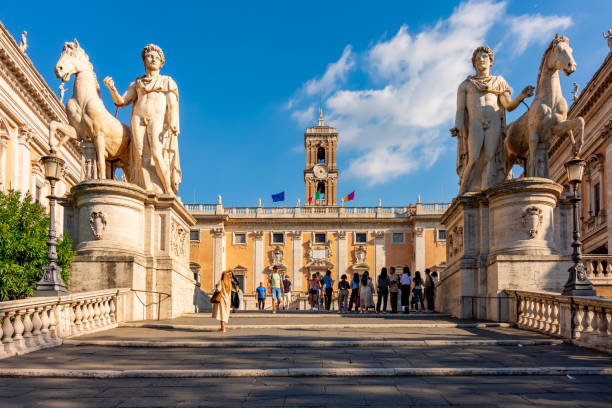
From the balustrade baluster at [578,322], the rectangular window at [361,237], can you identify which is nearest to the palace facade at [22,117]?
the balustrade baluster at [578,322]

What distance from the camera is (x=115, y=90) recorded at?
52.3 ft

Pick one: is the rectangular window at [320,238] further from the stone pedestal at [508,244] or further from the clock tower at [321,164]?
the stone pedestal at [508,244]

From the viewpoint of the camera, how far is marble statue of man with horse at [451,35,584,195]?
1482 cm

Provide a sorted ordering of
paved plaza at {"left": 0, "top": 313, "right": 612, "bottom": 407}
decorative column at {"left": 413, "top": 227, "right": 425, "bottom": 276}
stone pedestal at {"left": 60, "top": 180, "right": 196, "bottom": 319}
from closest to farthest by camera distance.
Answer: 1. paved plaza at {"left": 0, "top": 313, "right": 612, "bottom": 407}
2. stone pedestal at {"left": 60, "top": 180, "right": 196, "bottom": 319}
3. decorative column at {"left": 413, "top": 227, "right": 425, "bottom": 276}

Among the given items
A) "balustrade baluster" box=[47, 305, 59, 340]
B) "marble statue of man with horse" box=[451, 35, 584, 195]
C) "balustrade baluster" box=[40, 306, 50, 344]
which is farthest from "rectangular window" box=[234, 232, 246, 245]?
"balustrade baluster" box=[40, 306, 50, 344]

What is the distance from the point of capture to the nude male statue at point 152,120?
15.7 metres

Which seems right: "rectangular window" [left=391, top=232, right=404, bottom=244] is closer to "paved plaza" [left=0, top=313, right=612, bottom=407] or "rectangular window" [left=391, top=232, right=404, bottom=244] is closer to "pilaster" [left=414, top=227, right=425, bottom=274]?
"pilaster" [left=414, top=227, right=425, bottom=274]

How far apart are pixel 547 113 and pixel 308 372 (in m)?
10.6

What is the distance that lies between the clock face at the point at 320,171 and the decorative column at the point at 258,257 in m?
23.1

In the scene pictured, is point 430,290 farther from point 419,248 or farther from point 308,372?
point 419,248

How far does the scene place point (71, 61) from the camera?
14953 mm

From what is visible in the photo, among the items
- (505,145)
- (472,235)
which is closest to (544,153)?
(505,145)

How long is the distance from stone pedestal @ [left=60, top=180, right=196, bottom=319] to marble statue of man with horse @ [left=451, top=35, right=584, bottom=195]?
7957 mm

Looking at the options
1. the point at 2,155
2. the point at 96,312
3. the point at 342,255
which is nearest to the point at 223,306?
the point at 96,312
